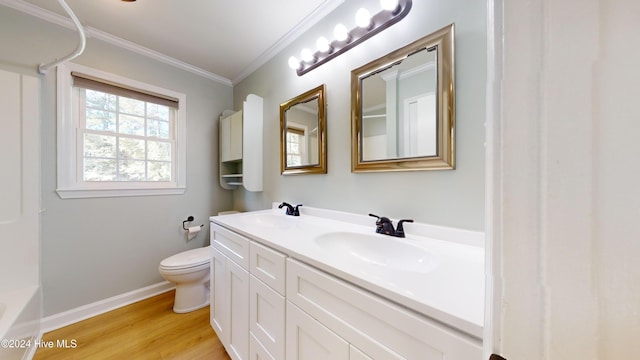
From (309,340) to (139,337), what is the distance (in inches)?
59.2

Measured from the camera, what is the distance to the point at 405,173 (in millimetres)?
1110

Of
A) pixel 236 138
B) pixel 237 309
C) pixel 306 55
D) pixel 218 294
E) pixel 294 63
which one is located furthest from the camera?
pixel 236 138

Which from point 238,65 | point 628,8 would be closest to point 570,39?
point 628,8

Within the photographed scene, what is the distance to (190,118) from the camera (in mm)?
2256

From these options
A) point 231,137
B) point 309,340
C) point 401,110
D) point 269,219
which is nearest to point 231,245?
point 269,219

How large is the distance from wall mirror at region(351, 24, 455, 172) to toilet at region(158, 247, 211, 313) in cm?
149

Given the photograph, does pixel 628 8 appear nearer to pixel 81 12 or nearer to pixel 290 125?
pixel 290 125

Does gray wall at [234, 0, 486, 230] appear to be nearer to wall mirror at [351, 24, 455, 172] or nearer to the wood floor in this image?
wall mirror at [351, 24, 455, 172]

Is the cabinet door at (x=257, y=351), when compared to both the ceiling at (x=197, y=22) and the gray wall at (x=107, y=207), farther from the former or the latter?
the ceiling at (x=197, y=22)

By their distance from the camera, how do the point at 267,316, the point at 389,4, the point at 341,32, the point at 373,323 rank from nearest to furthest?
the point at 373,323 < the point at 267,316 < the point at 389,4 < the point at 341,32

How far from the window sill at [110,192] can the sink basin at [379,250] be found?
1.81m

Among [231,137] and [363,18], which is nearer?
[363,18]

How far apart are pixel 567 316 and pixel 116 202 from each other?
8.46 feet

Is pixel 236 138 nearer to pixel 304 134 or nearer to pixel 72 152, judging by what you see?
pixel 304 134
